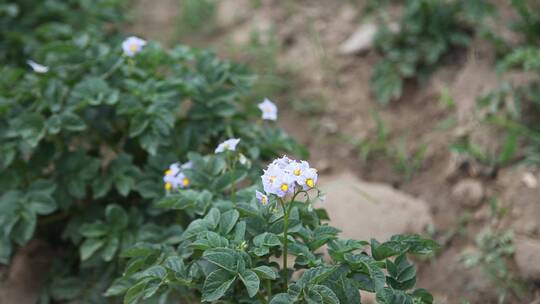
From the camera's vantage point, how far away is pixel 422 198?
2.96m

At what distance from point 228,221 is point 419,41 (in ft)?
6.18

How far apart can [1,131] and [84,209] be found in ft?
1.35

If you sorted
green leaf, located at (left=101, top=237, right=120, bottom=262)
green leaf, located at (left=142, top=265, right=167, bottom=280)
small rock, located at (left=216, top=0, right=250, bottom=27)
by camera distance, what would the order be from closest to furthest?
green leaf, located at (left=142, top=265, right=167, bottom=280) → green leaf, located at (left=101, top=237, right=120, bottom=262) → small rock, located at (left=216, top=0, right=250, bottom=27)

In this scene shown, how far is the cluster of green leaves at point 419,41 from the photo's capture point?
3.33m

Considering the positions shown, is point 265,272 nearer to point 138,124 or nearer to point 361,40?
point 138,124

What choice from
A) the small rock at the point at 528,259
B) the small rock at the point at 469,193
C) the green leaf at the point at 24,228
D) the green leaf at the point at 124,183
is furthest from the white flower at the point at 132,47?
the small rock at the point at 528,259

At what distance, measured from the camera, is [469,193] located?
2.86 metres

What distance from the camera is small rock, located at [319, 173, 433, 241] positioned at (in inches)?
106

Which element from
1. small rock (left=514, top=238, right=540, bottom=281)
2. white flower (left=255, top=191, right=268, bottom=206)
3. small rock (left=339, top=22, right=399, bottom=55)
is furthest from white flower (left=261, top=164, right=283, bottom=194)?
small rock (left=339, top=22, right=399, bottom=55)

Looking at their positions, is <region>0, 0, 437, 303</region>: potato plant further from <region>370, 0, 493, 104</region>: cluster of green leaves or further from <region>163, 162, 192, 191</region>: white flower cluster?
<region>370, 0, 493, 104</region>: cluster of green leaves

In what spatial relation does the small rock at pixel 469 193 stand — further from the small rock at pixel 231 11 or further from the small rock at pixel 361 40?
the small rock at pixel 231 11

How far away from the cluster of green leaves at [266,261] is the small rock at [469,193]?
1062 millimetres

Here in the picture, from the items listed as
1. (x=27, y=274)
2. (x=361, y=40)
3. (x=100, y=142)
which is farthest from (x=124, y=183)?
(x=361, y=40)

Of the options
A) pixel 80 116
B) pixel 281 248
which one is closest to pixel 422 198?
pixel 281 248
